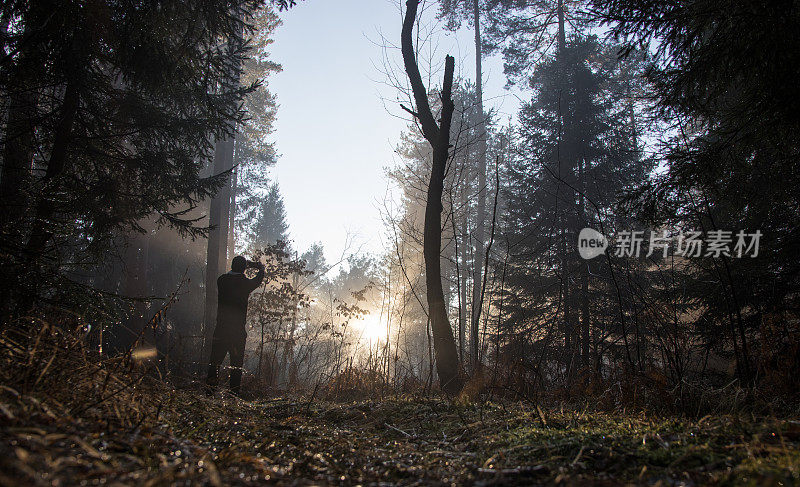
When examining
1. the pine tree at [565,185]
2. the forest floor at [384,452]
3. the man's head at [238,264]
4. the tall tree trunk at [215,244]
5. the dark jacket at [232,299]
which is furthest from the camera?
the tall tree trunk at [215,244]

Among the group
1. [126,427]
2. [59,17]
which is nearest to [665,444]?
[126,427]

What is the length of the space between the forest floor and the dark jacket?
3942mm

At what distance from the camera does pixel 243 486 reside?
113cm

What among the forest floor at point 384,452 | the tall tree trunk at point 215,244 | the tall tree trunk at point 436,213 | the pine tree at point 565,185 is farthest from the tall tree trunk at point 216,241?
the forest floor at point 384,452

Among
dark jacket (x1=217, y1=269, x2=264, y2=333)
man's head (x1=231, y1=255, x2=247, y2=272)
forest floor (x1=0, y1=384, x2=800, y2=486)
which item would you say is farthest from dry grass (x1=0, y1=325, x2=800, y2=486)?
man's head (x1=231, y1=255, x2=247, y2=272)

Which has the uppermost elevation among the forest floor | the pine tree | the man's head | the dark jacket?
the pine tree

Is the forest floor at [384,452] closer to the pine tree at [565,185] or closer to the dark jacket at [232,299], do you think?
the dark jacket at [232,299]

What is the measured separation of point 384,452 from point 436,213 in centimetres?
394

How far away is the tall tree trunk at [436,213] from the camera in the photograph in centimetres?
505

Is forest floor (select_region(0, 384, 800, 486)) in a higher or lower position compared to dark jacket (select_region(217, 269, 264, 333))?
lower

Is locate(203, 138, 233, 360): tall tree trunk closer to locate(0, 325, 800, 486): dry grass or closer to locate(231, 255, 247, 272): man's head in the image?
locate(231, 255, 247, 272): man's head

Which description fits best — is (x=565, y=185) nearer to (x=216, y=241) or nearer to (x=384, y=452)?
(x=216, y=241)

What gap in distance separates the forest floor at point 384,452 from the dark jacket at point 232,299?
3942 mm

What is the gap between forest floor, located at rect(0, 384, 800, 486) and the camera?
1.07 m
